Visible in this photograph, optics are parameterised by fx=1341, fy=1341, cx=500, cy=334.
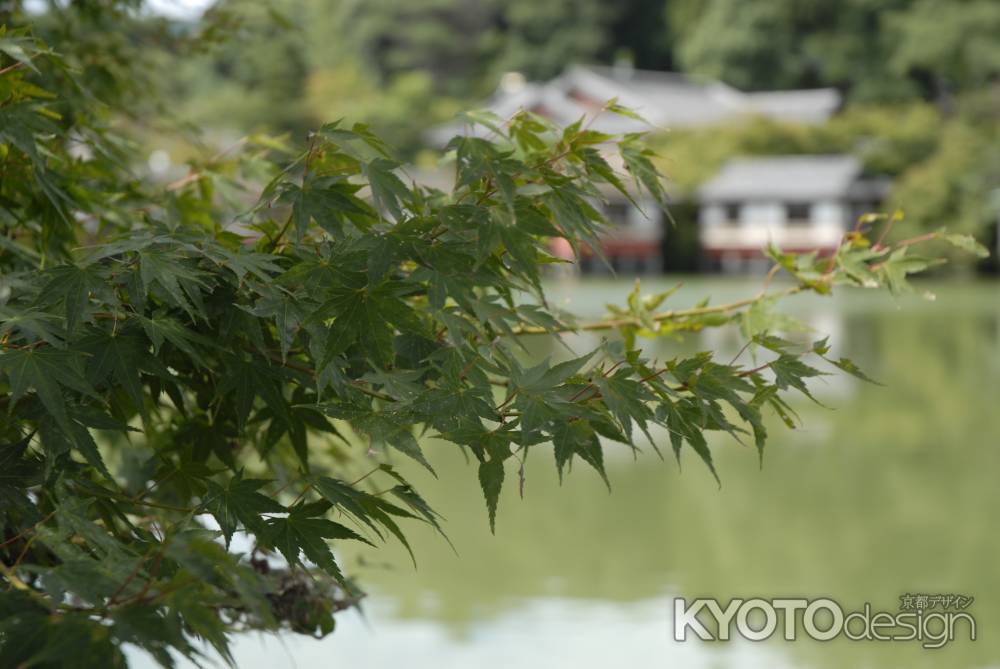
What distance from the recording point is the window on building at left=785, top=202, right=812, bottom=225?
26375 mm

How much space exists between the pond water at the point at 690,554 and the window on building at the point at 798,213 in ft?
58.9

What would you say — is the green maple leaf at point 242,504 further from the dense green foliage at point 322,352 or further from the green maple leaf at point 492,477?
the green maple leaf at point 492,477

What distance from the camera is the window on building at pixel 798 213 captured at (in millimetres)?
26375

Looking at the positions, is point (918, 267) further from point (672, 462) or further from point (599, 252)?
point (672, 462)

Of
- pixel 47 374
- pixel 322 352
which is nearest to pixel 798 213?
pixel 322 352

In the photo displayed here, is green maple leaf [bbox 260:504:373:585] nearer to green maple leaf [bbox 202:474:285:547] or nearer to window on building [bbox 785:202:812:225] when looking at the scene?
green maple leaf [bbox 202:474:285:547]

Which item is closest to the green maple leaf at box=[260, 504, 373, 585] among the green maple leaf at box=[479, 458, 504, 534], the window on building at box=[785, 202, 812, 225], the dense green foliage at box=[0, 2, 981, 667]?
the dense green foliage at box=[0, 2, 981, 667]

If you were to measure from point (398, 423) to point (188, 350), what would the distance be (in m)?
0.19

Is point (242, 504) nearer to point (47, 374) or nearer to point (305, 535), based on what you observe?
point (305, 535)

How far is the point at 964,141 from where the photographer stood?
23.9 metres

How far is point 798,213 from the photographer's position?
26.5 m

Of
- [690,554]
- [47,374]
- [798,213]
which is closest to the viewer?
[47,374]

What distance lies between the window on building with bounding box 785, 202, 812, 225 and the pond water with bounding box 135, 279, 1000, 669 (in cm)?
1795

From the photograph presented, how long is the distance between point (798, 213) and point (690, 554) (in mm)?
22256
